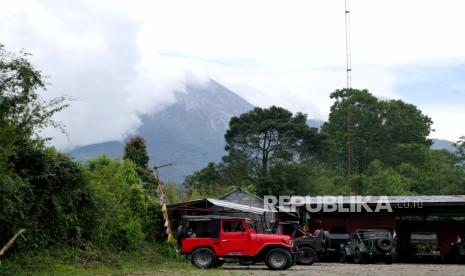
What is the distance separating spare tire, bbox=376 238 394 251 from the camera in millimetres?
25406

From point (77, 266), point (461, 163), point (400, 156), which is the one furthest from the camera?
point (400, 156)

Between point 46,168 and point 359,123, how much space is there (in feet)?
183

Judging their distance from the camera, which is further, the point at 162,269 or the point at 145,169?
the point at 145,169

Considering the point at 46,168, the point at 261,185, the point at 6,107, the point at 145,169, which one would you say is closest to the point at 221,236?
the point at 46,168

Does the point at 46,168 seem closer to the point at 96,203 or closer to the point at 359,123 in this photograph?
the point at 96,203

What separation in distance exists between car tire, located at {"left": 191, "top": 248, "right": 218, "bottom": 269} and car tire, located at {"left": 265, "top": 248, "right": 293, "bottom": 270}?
5.22ft

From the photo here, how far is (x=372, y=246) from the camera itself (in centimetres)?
2580

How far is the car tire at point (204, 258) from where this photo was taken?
20.1 meters

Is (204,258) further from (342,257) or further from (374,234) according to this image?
(374,234)

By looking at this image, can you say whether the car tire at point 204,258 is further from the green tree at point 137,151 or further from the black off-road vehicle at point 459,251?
the black off-road vehicle at point 459,251

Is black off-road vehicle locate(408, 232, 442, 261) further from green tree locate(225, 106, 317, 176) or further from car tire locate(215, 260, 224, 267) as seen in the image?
green tree locate(225, 106, 317, 176)

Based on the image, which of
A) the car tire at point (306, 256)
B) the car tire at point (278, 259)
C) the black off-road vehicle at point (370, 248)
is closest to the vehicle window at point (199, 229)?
the car tire at point (278, 259)

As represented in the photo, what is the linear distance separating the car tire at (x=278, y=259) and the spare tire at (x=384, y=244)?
6753mm

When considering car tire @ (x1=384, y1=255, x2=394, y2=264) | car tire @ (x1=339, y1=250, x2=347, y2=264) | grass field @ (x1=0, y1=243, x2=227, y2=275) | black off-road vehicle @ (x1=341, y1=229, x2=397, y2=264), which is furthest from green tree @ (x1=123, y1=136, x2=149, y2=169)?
car tire @ (x1=384, y1=255, x2=394, y2=264)
